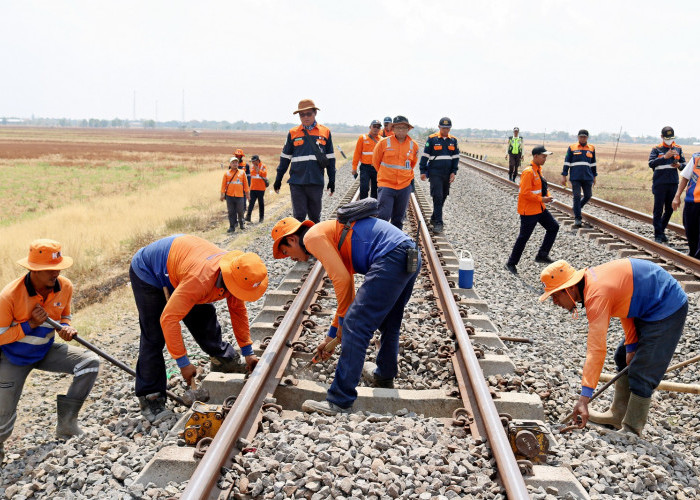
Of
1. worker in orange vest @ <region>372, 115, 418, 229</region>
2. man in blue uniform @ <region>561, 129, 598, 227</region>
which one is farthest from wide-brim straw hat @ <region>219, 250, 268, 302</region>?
man in blue uniform @ <region>561, 129, 598, 227</region>

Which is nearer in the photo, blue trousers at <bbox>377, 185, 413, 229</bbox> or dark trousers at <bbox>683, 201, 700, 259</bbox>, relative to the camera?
dark trousers at <bbox>683, 201, 700, 259</bbox>

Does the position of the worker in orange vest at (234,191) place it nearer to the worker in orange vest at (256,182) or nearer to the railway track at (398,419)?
the worker in orange vest at (256,182)

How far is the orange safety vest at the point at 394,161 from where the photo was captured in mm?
8039

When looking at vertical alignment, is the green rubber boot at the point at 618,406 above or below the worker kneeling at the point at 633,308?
below

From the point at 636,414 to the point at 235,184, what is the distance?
389 inches

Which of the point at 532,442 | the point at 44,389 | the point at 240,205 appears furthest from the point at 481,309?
the point at 240,205

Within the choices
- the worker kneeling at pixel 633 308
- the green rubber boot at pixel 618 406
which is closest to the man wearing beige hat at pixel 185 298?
the worker kneeling at pixel 633 308

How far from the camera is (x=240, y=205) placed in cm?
1266

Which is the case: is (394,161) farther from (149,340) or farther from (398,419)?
(398,419)

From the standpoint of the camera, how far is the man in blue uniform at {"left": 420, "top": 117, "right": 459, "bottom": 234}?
10.1m

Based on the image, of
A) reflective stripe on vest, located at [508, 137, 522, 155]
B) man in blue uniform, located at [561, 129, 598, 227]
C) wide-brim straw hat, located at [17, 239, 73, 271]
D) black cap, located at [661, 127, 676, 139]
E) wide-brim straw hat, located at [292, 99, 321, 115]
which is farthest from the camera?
reflective stripe on vest, located at [508, 137, 522, 155]

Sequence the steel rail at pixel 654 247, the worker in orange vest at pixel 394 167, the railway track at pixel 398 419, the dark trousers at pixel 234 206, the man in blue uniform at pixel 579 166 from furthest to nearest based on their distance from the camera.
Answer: the dark trousers at pixel 234 206 → the man in blue uniform at pixel 579 166 → the worker in orange vest at pixel 394 167 → the steel rail at pixel 654 247 → the railway track at pixel 398 419

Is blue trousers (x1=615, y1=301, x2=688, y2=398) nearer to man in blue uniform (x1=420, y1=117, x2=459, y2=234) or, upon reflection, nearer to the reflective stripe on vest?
man in blue uniform (x1=420, y1=117, x2=459, y2=234)

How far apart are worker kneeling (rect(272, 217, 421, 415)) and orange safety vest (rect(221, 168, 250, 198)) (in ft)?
28.4
